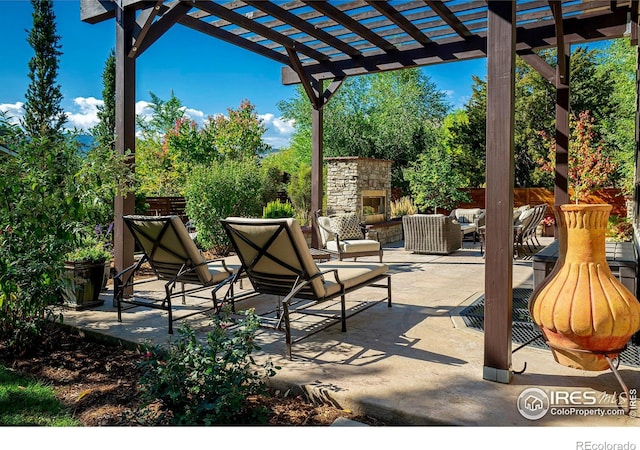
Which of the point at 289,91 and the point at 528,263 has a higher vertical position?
the point at 289,91

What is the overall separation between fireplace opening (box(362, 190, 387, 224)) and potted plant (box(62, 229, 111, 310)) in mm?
7060

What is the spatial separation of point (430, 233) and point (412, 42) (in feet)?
11.1

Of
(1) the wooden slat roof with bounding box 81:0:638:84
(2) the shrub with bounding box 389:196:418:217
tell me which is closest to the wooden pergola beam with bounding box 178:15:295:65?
(1) the wooden slat roof with bounding box 81:0:638:84

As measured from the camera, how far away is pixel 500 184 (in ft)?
9.16

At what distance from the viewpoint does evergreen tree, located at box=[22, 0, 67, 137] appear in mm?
17516

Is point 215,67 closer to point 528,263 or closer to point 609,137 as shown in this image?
point 609,137

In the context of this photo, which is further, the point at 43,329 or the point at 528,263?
the point at 528,263

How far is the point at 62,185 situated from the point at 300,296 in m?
2.12

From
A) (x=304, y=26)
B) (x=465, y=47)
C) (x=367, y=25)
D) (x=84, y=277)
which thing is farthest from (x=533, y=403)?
(x=465, y=47)

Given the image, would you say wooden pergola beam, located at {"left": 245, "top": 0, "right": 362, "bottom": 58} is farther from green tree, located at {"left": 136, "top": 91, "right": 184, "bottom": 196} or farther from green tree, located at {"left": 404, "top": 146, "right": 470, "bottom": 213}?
green tree, located at {"left": 136, "top": 91, "right": 184, "bottom": 196}

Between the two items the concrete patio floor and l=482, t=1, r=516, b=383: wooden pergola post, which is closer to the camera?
the concrete patio floor

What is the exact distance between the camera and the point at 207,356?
8.11ft
